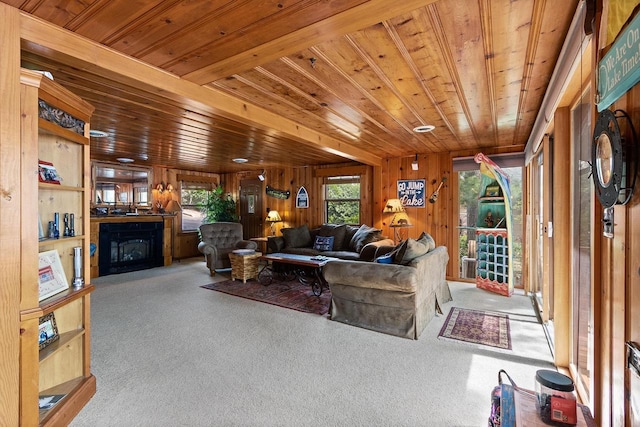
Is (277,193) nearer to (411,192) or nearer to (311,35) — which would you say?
(411,192)

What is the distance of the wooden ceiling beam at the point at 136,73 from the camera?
168 cm

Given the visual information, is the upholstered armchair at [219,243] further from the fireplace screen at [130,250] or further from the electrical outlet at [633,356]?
the electrical outlet at [633,356]

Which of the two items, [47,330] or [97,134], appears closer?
[47,330]

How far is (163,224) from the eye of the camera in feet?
22.3

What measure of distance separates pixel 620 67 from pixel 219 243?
239 inches

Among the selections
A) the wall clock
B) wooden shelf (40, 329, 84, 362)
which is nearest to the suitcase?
the wall clock

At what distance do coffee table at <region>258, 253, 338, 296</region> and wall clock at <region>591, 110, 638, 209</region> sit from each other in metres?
2.93

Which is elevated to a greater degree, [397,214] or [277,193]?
[277,193]

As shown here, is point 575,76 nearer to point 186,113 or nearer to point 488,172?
point 488,172

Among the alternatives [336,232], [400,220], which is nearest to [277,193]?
[336,232]

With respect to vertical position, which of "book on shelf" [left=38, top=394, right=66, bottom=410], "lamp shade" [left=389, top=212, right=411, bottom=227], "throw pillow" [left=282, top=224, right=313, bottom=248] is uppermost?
"lamp shade" [left=389, top=212, right=411, bottom=227]

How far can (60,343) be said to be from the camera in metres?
1.90

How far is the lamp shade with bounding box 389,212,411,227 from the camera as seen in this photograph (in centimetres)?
546

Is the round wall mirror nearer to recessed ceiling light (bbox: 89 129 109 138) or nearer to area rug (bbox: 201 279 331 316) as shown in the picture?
area rug (bbox: 201 279 331 316)
